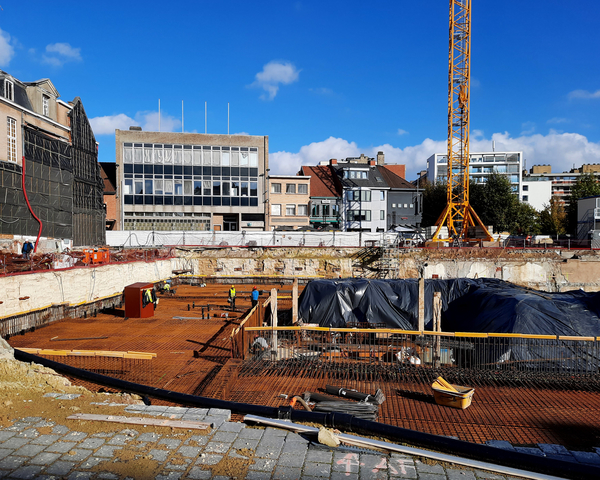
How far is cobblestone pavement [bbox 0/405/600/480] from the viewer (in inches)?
183

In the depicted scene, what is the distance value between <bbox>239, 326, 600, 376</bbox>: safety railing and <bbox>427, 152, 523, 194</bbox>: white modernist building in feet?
267

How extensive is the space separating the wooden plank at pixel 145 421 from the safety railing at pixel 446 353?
22.1ft

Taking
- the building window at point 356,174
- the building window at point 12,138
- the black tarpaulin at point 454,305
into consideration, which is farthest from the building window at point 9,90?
the building window at point 356,174

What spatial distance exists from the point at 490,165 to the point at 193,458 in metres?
102

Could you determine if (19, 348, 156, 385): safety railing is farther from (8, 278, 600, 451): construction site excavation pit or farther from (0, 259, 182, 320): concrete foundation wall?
(0, 259, 182, 320): concrete foundation wall

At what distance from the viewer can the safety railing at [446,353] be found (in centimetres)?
1191

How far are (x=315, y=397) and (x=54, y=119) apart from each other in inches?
1160

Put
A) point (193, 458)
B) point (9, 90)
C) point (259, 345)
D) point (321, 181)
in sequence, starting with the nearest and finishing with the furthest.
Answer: point (193, 458) → point (259, 345) → point (9, 90) → point (321, 181)

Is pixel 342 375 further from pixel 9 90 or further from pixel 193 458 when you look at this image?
pixel 9 90

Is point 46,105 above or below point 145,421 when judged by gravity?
above

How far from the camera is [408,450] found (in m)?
5.07

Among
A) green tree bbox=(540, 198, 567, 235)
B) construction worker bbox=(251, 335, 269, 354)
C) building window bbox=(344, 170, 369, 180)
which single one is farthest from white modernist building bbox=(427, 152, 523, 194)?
construction worker bbox=(251, 335, 269, 354)

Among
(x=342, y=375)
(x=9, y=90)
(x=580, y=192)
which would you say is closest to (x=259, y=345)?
(x=342, y=375)

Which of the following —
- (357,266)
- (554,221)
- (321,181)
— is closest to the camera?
(357,266)
